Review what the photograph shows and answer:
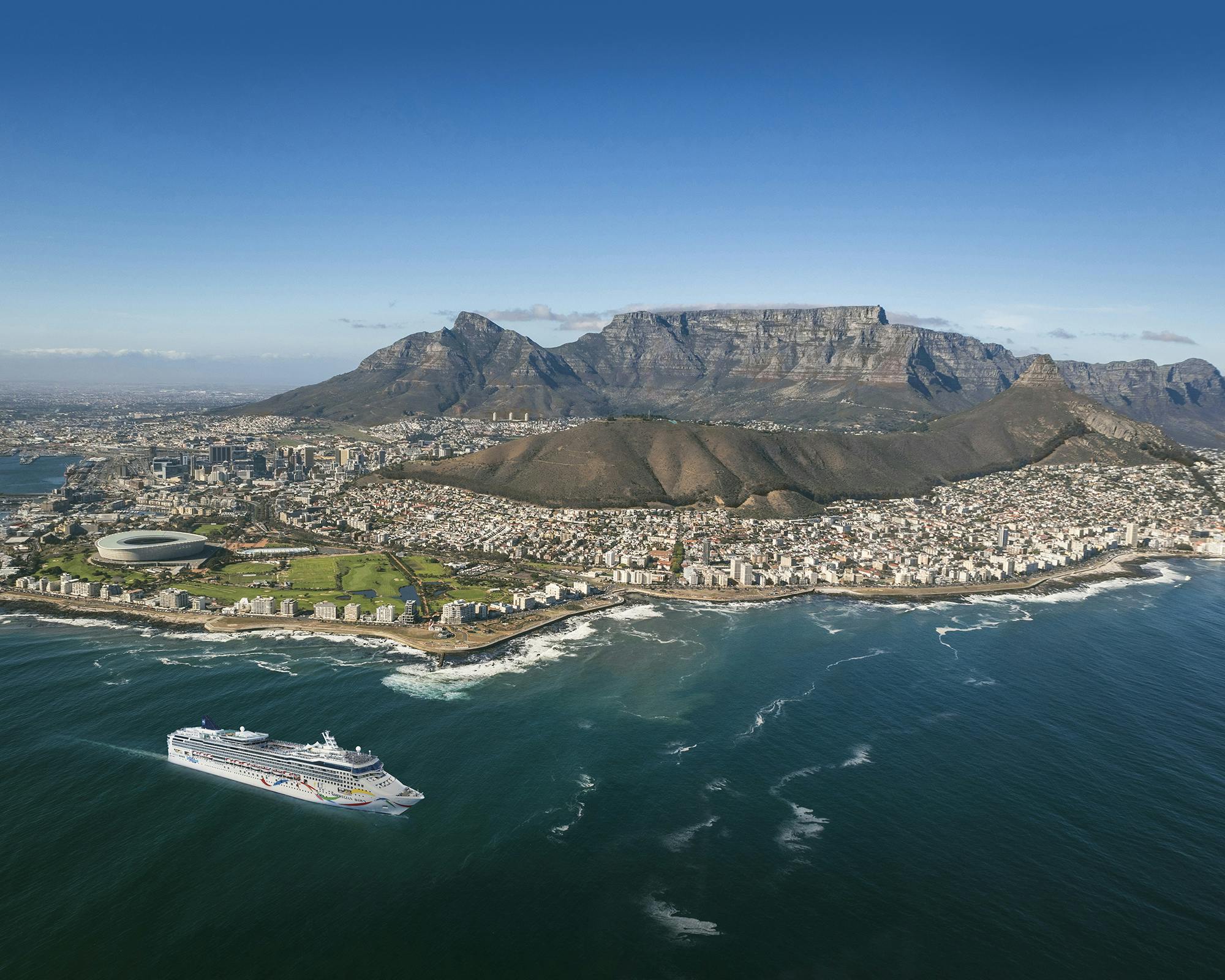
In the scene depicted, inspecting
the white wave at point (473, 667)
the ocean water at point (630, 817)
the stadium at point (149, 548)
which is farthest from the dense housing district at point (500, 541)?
the ocean water at point (630, 817)

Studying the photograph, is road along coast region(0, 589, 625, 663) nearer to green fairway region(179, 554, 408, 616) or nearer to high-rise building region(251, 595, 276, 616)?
high-rise building region(251, 595, 276, 616)

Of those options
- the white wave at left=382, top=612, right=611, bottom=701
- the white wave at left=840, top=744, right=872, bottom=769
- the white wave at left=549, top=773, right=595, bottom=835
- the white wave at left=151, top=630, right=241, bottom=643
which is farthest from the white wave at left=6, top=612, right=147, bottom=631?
the white wave at left=840, top=744, right=872, bottom=769

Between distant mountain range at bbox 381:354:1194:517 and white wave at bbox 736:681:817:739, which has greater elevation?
distant mountain range at bbox 381:354:1194:517

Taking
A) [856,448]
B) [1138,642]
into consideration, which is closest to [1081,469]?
[856,448]

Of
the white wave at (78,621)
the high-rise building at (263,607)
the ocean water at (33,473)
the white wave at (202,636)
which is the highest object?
the ocean water at (33,473)

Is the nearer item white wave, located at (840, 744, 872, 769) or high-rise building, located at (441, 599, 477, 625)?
white wave, located at (840, 744, 872, 769)

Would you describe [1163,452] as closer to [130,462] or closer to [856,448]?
[856,448]

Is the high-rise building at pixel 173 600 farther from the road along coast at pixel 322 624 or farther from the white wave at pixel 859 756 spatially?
the white wave at pixel 859 756
